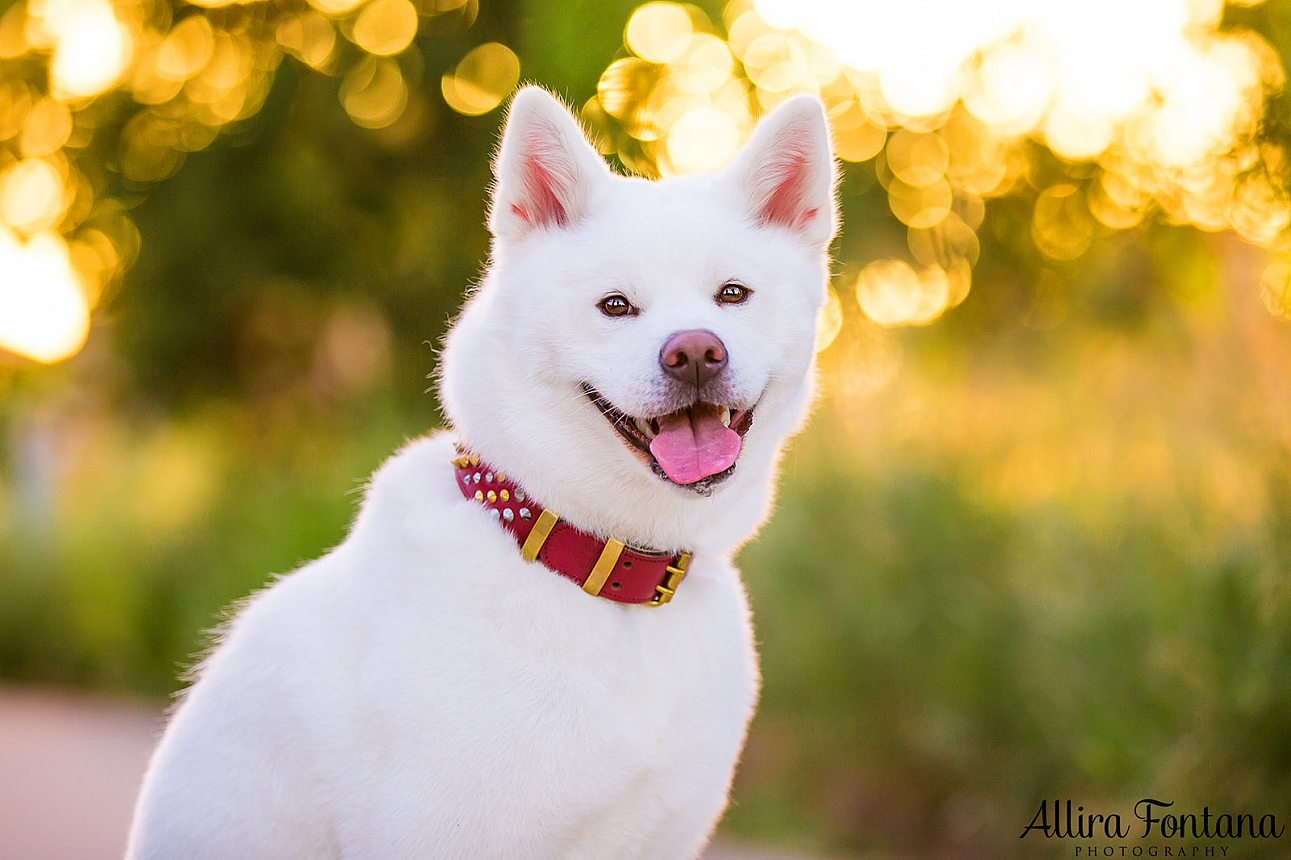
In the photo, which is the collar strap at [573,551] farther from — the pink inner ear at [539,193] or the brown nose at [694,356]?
the pink inner ear at [539,193]

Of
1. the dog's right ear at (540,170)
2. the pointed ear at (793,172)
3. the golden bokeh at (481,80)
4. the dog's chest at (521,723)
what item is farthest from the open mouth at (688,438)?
the golden bokeh at (481,80)

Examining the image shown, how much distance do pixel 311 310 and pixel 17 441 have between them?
12.4 ft

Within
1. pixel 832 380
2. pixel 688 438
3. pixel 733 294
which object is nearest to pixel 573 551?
pixel 688 438

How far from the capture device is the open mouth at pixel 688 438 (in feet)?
6.80

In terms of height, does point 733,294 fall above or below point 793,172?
below

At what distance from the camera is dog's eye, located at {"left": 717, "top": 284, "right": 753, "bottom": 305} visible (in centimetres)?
222

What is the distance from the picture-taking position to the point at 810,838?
509cm

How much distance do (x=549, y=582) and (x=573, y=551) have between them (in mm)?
91

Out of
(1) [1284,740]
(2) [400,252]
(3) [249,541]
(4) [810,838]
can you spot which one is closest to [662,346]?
(1) [1284,740]

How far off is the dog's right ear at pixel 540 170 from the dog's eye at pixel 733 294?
15.7 inches

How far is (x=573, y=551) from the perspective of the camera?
212cm

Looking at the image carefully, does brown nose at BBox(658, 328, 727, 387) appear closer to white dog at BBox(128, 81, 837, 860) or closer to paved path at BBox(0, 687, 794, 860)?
white dog at BBox(128, 81, 837, 860)

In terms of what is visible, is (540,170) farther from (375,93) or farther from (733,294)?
(375,93)

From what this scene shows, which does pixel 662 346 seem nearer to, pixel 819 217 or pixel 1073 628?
pixel 819 217
